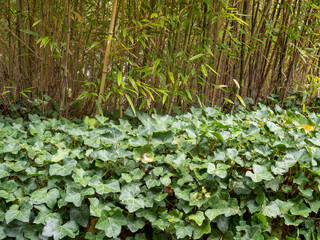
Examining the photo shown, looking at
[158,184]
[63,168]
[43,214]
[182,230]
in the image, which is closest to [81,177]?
[63,168]

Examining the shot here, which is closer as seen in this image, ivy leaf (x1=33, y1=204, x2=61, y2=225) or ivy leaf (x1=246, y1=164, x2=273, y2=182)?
ivy leaf (x1=33, y1=204, x2=61, y2=225)

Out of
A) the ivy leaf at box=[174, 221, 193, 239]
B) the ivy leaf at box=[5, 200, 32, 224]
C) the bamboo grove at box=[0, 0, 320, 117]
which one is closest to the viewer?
the ivy leaf at box=[5, 200, 32, 224]

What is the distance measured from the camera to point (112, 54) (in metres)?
1.83

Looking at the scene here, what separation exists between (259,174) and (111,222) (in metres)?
0.64

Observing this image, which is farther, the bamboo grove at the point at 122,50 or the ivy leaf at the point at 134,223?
the bamboo grove at the point at 122,50

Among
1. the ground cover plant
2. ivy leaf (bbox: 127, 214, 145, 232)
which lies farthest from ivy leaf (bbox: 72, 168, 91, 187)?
ivy leaf (bbox: 127, 214, 145, 232)

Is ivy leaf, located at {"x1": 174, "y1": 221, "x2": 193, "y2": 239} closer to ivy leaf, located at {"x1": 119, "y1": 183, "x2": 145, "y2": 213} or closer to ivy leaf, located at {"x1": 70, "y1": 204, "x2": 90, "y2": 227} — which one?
ivy leaf, located at {"x1": 119, "y1": 183, "x2": 145, "y2": 213}

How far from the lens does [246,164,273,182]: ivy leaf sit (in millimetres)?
1269

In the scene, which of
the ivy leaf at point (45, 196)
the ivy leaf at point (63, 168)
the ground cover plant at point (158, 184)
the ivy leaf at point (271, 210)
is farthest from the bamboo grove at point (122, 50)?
the ivy leaf at point (271, 210)

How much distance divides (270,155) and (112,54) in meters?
1.06

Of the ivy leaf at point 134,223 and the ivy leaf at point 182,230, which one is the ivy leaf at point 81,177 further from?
the ivy leaf at point 182,230

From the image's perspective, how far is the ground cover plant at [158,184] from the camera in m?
1.19

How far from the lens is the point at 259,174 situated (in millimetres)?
1292

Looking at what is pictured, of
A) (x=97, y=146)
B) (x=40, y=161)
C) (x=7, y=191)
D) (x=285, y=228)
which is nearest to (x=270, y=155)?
(x=285, y=228)
